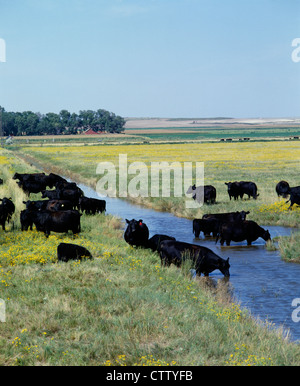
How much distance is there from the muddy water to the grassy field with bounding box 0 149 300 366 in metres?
0.70

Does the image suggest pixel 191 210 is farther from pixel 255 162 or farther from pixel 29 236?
pixel 255 162

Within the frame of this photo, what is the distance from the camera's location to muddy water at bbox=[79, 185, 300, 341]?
10.7 meters

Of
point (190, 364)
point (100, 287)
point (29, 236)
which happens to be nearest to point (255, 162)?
point (29, 236)

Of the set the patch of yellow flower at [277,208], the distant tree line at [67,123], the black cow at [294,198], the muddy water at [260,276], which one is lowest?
the muddy water at [260,276]

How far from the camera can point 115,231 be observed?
62.1 ft

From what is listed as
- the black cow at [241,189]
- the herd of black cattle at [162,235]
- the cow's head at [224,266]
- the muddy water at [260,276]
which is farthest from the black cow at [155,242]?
the black cow at [241,189]

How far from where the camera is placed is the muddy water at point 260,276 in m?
10.7

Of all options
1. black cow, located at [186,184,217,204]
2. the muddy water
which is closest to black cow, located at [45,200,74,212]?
the muddy water

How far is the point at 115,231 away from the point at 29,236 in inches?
156

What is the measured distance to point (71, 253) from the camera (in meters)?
13.0

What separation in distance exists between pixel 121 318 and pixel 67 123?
187 meters

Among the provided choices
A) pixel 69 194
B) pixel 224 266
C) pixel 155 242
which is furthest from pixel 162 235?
pixel 69 194

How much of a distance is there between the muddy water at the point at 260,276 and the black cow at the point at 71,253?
3479 mm

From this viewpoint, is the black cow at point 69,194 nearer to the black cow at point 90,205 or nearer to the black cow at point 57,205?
the black cow at point 90,205
